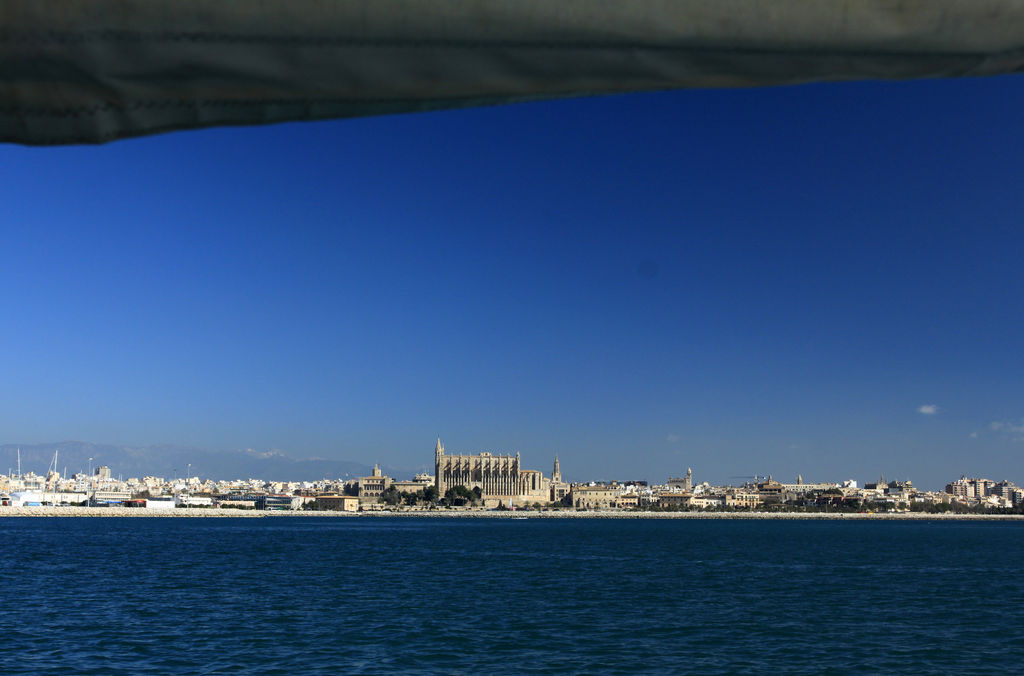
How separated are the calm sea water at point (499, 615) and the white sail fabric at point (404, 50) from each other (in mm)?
20833

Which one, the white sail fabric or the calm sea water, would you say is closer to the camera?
the white sail fabric

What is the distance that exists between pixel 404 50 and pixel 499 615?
2983 centimetres

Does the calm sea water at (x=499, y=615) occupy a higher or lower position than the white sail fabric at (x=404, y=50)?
lower

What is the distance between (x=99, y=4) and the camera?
1.89 metres

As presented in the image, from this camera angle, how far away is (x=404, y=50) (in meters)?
2.07

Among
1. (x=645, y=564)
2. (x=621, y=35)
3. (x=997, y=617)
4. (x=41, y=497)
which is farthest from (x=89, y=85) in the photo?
(x=41, y=497)

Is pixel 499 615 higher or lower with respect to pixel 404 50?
lower

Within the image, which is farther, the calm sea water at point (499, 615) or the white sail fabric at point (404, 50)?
the calm sea water at point (499, 615)

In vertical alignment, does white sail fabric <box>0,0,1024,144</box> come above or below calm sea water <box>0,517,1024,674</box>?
above

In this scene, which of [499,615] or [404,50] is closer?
[404,50]

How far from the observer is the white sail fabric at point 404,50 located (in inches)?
76.2

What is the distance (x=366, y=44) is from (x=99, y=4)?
0.56 m

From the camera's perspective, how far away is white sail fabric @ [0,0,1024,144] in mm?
1937

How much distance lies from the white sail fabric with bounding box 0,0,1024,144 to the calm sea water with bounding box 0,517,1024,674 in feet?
68.3
